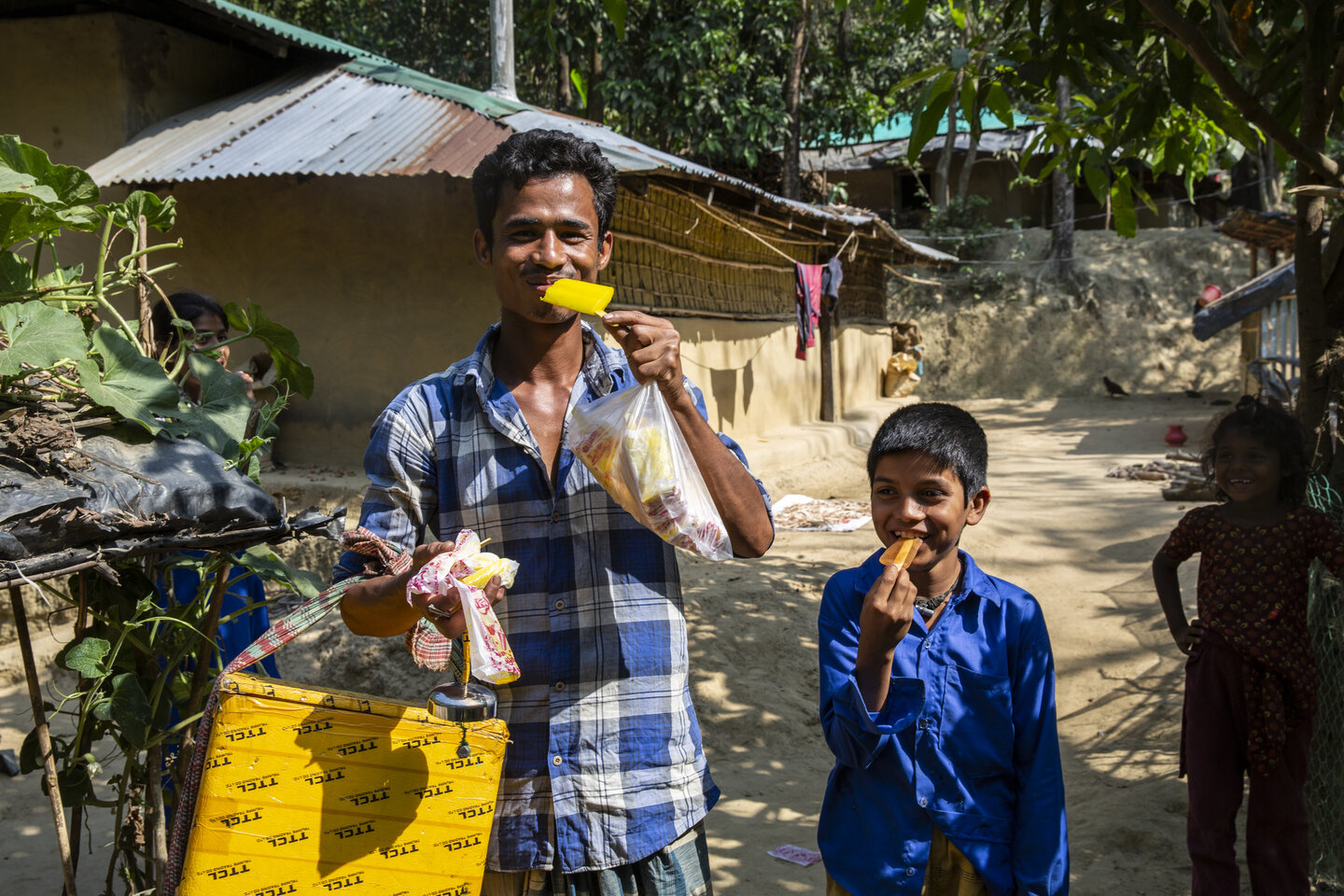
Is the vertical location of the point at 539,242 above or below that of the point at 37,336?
above

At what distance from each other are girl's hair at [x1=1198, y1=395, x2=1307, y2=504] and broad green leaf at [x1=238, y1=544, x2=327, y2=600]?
2.59 meters

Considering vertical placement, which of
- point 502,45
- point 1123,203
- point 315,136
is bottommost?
point 1123,203

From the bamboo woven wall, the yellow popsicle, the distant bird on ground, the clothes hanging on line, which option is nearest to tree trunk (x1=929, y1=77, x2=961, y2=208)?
the distant bird on ground

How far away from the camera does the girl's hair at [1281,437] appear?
291cm

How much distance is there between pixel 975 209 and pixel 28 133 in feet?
64.3

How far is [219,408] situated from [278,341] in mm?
349

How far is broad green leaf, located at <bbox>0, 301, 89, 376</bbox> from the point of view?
1734 millimetres

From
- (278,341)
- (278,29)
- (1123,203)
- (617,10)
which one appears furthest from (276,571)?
(278,29)

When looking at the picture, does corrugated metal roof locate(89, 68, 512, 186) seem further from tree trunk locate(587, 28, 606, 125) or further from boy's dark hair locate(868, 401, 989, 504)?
tree trunk locate(587, 28, 606, 125)

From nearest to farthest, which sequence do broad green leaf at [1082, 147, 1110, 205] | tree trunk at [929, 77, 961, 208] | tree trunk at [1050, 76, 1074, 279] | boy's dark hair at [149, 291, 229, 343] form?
broad green leaf at [1082, 147, 1110, 205] → boy's dark hair at [149, 291, 229, 343] → tree trunk at [1050, 76, 1074, 279] → tree trunk at [929, 77, 961, 208]

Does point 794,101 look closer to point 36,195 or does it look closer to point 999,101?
point 999,101

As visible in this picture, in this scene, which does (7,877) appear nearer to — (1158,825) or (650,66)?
(1158,825)

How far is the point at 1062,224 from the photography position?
67.1 feet

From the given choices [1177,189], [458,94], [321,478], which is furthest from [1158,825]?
[1177,189]
